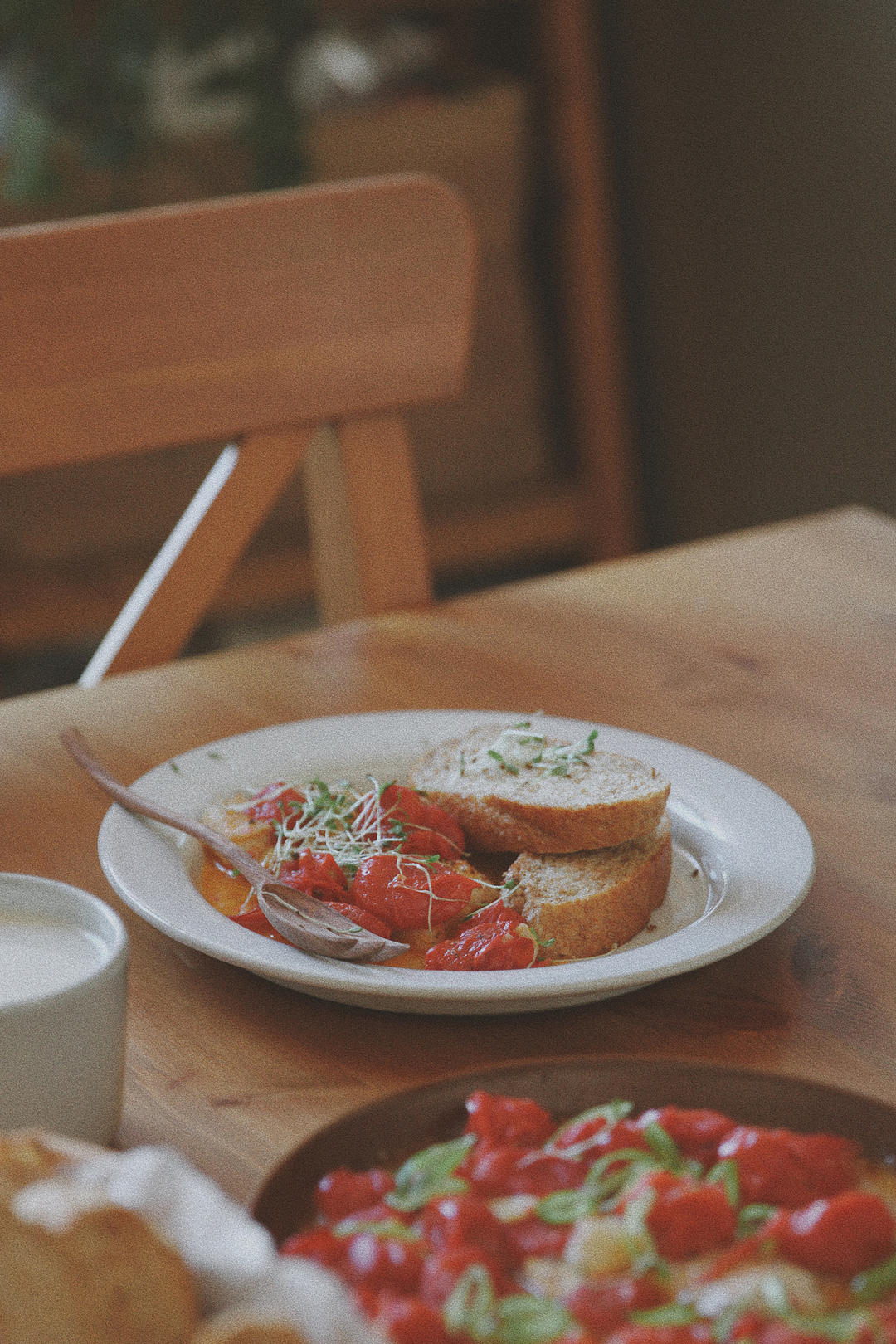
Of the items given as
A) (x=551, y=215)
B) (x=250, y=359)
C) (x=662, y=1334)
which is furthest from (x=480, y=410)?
(x=662, y=1334)

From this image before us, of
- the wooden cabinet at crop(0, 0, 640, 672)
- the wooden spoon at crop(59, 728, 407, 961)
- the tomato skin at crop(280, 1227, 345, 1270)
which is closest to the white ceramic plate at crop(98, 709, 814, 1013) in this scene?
the wooden spoon at crop(59, 728, 407, 961)

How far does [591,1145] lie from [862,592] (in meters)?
0.96

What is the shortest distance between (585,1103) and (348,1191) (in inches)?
4.4

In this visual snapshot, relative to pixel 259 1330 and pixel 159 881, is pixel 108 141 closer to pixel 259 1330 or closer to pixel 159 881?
pixel 159 881

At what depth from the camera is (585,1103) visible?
0.63 metres

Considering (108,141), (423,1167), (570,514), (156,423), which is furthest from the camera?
(570,514)

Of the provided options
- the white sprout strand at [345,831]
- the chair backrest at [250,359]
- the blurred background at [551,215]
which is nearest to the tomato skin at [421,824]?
the white sprout strand at [345,831]

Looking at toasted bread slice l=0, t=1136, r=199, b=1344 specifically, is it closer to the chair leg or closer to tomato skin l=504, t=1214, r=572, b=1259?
tomato skin l=504, t=1214, r=572, b=1259

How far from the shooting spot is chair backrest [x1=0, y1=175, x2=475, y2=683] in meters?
1.38

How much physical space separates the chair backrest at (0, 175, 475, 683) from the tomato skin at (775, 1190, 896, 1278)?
40.0 inches

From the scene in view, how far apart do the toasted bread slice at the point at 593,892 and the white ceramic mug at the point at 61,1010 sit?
264mm

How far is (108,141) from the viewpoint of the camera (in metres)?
3.14

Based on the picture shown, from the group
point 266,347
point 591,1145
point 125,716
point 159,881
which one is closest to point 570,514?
point 266,347

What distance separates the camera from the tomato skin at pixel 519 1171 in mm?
570
